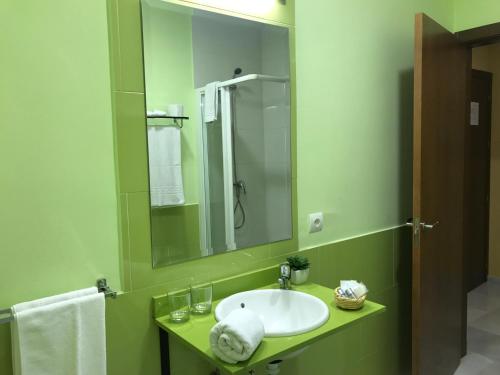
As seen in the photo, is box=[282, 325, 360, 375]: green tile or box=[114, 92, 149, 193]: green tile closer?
box=[114, 92, 149, 193]: green tile

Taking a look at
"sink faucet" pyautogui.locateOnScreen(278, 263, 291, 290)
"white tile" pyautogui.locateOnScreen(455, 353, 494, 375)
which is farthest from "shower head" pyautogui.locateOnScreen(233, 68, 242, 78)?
"white tile" pyautogui.locateOnScreen(455, 353, 494, 375)

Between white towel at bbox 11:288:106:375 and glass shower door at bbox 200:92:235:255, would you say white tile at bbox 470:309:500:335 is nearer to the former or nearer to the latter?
glass shower door at bbox 200:92:235:255

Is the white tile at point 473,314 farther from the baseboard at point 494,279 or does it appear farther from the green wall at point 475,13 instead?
the green wall at point 475,13

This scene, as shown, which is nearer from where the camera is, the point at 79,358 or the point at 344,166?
the point at 79,358

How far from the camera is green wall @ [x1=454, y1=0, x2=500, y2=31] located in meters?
2.36

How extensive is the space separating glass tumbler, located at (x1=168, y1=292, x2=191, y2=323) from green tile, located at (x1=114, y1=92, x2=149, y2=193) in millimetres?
364

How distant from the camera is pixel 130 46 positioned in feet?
4.08

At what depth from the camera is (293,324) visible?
149 cm

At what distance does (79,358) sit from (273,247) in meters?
0.83

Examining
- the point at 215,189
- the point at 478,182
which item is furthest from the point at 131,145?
the point at 478,182

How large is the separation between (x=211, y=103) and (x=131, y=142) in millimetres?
394

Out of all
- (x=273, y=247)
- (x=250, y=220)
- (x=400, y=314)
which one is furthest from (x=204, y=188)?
(x=400, y=314)

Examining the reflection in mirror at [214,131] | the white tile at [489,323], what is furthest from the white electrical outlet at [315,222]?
the white tile at [489,323]

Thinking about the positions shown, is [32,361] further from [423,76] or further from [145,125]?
[423,76]
